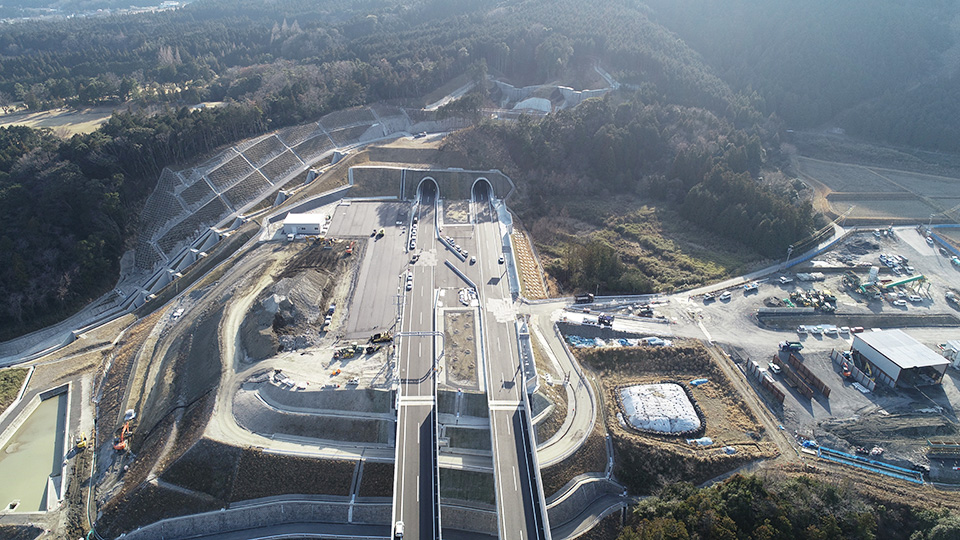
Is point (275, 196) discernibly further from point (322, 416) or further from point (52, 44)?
point (52, 44)

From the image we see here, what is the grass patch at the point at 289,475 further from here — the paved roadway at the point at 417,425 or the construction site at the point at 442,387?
the paved roadway at the point at 417,425

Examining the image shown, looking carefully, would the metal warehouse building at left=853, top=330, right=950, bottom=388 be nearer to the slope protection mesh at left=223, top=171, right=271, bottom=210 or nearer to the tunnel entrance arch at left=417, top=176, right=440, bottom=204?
the tunnel entrance arch at left=417, top=176, right=440, bottom=204

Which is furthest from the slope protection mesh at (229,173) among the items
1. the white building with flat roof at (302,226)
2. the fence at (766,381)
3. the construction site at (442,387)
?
the fence at (766,381)

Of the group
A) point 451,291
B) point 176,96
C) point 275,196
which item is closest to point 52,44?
point 176,96

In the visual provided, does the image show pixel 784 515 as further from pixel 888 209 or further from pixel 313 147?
pixel 313 147

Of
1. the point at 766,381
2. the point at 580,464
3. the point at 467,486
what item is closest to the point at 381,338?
the point at 467,486

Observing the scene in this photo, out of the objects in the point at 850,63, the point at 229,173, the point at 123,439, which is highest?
the point at 850,63

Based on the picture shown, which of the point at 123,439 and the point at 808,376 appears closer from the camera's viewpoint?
the point at 123,439

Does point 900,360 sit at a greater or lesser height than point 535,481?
greater
